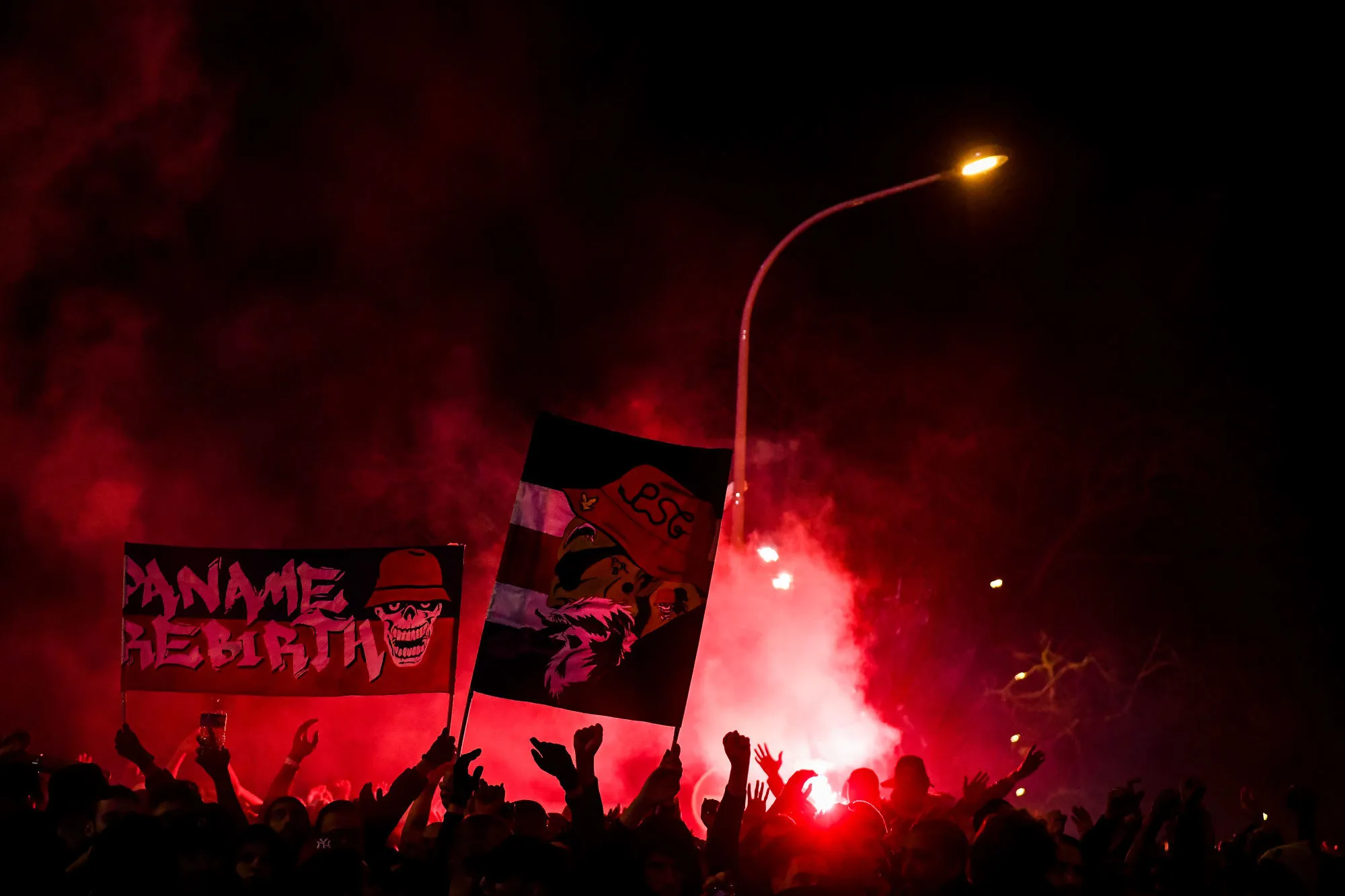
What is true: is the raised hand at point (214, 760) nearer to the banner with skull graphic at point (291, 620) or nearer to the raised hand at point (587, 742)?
the raised hand at point (587, 742)

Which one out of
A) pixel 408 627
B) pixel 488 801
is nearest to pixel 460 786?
pixel 488 801

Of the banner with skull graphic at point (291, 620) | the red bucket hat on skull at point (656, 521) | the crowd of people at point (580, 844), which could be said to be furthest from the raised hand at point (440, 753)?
the banner with skull graphic at point (291, 620)

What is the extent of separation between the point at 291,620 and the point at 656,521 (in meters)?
2.49

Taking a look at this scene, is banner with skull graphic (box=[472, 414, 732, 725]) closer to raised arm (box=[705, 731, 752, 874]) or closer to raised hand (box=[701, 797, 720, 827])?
raised hand (box=[701, 797, 720, 827])

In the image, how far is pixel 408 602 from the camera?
21.7 ft

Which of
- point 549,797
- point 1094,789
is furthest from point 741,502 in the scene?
point 1094,789

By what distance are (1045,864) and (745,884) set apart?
114 centimetres

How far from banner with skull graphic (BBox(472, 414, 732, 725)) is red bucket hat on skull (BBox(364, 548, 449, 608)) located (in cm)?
98

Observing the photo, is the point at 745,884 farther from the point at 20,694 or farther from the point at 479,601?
the point at 20,694

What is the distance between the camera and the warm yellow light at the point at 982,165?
8.45 meters

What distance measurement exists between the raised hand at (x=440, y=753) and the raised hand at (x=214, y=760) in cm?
81

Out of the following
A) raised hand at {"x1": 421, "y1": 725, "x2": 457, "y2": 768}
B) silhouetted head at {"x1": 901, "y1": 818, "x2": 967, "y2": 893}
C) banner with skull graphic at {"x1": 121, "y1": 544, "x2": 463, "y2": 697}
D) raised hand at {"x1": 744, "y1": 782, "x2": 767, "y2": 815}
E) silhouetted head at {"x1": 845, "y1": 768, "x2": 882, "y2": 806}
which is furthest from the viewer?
banner with skull graphic at {"x1": 121, "y1": 544, "x2": 463, "y2": 697}

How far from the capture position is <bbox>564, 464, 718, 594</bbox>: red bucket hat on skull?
19.2 ft

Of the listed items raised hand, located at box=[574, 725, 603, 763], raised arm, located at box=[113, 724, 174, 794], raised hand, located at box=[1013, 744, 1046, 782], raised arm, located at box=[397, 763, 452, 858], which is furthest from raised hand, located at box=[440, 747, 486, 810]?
raised hand, located at box=[1013, 744, 1046, 782]
